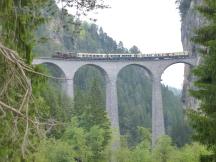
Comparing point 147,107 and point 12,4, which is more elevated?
point 12,4

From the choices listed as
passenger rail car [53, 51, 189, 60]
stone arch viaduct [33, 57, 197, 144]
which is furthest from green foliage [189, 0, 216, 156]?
passenger rail car [53, 51, 189, 60]

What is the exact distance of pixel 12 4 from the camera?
6.95 meters

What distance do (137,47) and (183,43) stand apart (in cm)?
7890

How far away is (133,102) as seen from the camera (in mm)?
125312

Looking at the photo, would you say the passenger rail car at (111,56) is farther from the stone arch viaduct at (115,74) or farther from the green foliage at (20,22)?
the green foliage at (20,22)

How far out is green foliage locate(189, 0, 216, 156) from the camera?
16125 mm

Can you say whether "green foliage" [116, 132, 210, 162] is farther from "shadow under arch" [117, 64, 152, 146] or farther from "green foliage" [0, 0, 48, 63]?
"shadow under arch" [117, 64, 152, 146]

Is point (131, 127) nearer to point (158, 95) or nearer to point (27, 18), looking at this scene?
point (158, 95)

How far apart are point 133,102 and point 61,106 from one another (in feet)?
232

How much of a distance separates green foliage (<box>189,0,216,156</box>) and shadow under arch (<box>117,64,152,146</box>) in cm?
7007

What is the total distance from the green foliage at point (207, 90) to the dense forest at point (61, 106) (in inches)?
3.6

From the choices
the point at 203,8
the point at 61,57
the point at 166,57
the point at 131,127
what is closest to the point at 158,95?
the point at 166,57

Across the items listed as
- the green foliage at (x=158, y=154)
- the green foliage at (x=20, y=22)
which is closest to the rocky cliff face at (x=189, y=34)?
the green foliage at (x=158, y=154)

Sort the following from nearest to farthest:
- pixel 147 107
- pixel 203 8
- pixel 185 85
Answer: pixel 203 8 < pixel 185 85 < pixel 147 107
